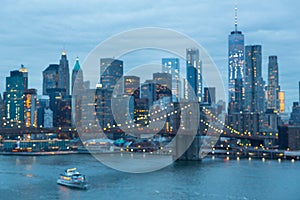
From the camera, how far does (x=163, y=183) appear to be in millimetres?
20766

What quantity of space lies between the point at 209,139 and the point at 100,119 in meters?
19.5

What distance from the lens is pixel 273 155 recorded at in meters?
36.3

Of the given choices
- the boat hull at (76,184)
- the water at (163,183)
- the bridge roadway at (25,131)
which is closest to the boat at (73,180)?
the boat hull at (76,184)

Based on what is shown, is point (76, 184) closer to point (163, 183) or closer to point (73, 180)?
point (73, 180)

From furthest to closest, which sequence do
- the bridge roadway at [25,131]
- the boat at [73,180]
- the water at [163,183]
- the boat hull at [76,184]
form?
1. the bridge roadway at [25,131]
2. the boat at [73,180]
3. the boat hull at [76,184]
4. the water at [163,183]

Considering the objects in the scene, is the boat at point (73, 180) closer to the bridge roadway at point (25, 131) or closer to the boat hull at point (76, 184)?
the boat hull at point (76, 184)

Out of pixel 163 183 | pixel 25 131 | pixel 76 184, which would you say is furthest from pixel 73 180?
pixel 25 131

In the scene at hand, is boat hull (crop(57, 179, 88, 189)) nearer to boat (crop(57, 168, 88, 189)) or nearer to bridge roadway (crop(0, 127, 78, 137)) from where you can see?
boat (crop(57, 168, 88, 189))

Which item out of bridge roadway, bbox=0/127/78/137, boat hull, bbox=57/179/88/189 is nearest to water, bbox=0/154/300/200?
boat hull, bbox=57/179/88/189

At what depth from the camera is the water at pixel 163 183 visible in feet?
59.0

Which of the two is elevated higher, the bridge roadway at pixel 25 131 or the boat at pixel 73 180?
the bridge roadway at pixel 25 131

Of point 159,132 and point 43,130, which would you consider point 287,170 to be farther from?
point 43,130

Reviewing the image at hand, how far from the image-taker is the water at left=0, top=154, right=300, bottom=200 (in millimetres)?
17969

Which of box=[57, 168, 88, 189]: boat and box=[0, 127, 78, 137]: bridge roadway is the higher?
box=[0, 127, 78, 137]: bridge roadway
